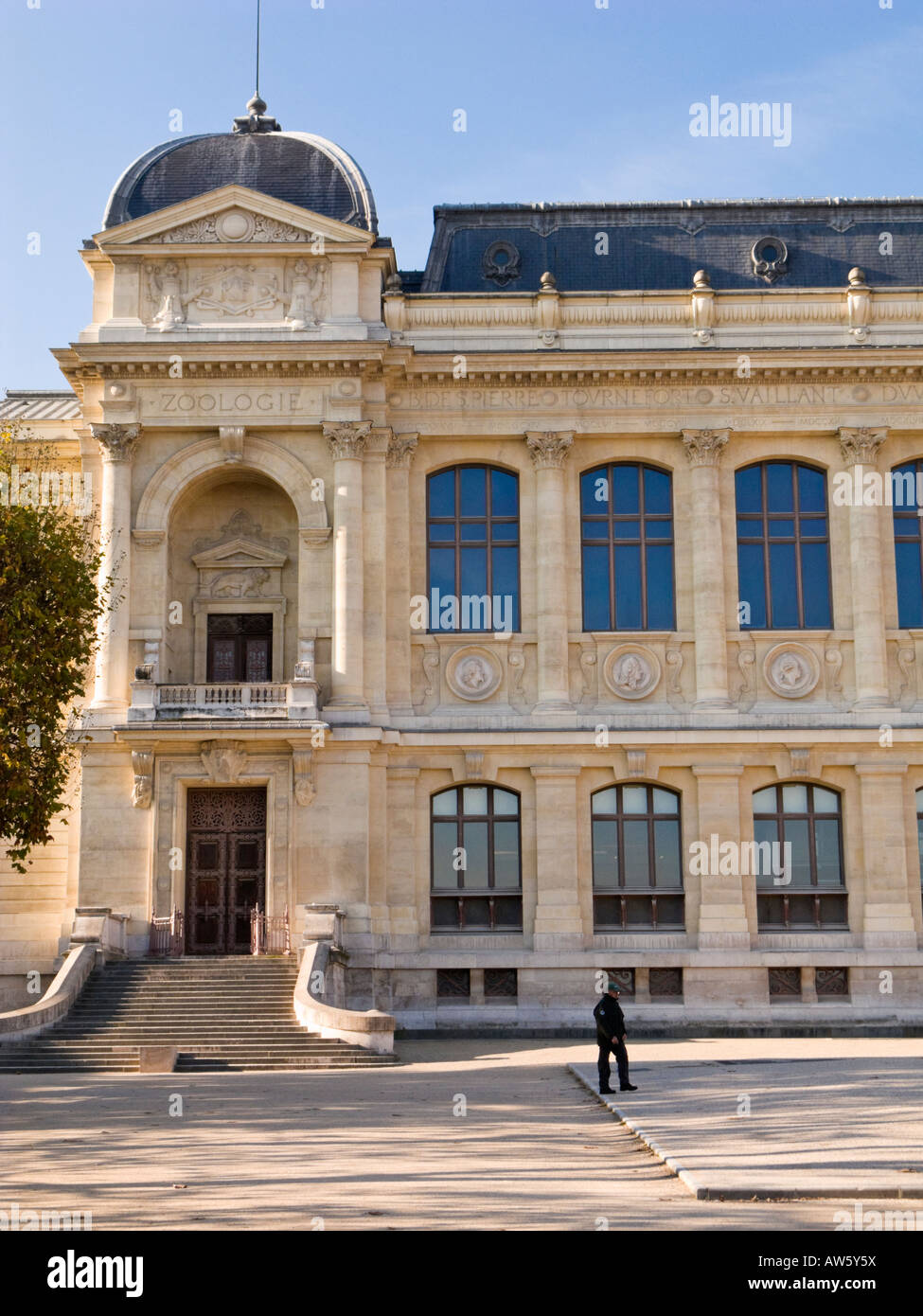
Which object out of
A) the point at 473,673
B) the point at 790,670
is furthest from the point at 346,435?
the point at 790,670

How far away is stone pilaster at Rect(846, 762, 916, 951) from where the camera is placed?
35500mm

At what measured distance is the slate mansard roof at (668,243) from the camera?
130 feet

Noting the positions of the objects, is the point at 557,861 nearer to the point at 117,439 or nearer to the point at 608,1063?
the point at 117,439

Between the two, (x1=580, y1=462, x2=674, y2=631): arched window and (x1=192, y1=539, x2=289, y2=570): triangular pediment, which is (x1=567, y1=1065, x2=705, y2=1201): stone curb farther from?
(x1=192, y1=539, x2=289, y2=570): triangular pediment

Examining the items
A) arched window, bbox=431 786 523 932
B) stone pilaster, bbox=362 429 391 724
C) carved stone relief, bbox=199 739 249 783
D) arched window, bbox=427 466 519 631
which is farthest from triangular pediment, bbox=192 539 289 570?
arched window, bbox=431 786 523 932

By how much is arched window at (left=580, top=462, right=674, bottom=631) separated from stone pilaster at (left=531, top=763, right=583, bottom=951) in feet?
12.5

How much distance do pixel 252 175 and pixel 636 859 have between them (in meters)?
18.8

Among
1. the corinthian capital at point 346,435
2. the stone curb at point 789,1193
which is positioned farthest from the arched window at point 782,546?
the stone curb at point 789,1193

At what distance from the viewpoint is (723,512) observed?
3744 cm

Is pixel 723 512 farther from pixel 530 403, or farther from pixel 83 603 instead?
pixel 83 603

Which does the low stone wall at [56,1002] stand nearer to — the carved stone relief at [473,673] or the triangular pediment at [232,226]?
the carved stone relief at [473,673]

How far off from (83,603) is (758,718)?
16.5m

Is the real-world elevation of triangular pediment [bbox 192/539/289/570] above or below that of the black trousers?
above
